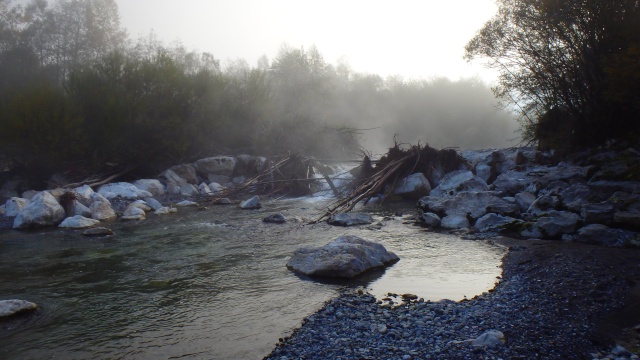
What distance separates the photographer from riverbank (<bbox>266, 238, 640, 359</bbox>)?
4.41m

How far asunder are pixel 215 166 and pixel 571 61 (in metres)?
17.1

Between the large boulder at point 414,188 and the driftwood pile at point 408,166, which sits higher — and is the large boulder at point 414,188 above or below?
below

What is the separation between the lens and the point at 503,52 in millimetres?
19062

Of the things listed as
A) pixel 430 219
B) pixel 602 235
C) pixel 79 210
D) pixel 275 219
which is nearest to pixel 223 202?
pixel 79 210

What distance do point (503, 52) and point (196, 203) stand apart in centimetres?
1335

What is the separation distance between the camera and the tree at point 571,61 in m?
14.8

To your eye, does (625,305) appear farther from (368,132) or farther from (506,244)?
(368,132)

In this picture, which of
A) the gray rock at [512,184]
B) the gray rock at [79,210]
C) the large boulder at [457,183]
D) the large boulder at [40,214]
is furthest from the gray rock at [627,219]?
the large boulder at [40,214]

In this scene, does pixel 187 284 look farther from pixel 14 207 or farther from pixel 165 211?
pixel 14 207

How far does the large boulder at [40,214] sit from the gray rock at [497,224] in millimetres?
11867

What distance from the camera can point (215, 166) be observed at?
25469 mm

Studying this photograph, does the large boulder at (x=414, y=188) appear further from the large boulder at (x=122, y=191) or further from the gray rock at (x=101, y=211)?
the large boulder at (x=122, y=191)

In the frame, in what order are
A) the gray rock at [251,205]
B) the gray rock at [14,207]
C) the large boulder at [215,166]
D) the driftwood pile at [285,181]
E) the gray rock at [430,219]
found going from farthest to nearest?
the large boulder at [215,166], the driftwood pile at [285,181], the gray rock at [251,205], the gray rock at [14,207], the gray rock at [430,219]

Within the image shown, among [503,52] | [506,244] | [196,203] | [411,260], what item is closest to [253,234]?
[411,260]
